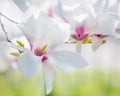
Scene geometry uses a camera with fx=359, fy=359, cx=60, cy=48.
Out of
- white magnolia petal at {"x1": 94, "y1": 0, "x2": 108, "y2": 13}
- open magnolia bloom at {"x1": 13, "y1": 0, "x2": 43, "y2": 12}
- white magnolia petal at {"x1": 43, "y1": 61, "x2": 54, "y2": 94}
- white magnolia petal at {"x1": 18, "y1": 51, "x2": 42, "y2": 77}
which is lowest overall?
white magnolia petal at {"x1": 43, "y1": 61, "x2": 54, "y2": 94}

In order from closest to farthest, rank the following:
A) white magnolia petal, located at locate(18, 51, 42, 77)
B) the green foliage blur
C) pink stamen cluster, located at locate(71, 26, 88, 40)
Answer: white magnolia petal, located at locate(18, 51, 42, 77)
pink stamen cluster, located at locate(71, 26, 88, 40)
the green foliage blur

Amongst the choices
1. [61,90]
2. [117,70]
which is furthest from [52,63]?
[117,70]

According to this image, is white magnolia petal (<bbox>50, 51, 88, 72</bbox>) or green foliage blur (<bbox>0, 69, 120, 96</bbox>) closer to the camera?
white magnolia petal (<bbox>50, 51, 88, 72</bbox>)

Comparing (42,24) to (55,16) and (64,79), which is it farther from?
(64,79)

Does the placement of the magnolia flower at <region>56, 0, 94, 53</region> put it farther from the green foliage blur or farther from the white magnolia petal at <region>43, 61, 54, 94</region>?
the green foliage blur

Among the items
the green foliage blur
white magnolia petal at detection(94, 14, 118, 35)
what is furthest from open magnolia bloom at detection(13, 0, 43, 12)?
the green foliage blur

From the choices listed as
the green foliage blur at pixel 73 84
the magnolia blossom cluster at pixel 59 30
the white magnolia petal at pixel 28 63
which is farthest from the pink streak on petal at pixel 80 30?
the green foliage blur at pixel 73 84

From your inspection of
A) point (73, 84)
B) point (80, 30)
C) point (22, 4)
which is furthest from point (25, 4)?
point (73, 84)

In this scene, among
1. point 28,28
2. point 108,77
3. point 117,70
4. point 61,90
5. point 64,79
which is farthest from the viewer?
point 117,70
